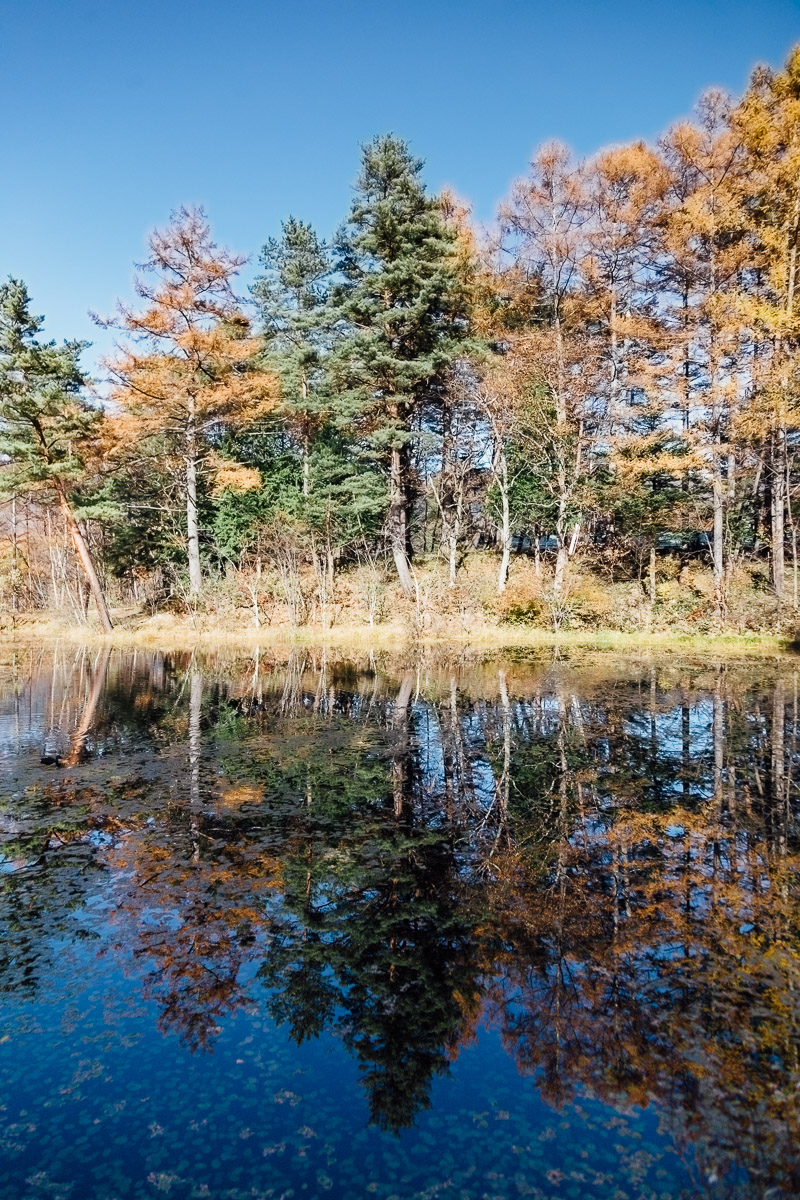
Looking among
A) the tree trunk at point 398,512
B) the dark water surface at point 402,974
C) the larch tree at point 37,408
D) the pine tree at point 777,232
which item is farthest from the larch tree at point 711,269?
the larch tree at point 37,408

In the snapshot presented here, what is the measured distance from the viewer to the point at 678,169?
22.3 metres

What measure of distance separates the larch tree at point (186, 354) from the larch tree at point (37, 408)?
4.98 feet

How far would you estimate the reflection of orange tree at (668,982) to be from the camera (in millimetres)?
3107

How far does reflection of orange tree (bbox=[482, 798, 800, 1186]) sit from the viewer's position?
3.11 meters

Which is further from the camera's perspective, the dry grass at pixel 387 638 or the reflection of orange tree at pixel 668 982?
the dry grass at pixel 387 638

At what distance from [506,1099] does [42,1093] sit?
6.98 feet

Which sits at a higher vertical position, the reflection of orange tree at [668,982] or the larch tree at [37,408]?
the larch tree at [37,408]

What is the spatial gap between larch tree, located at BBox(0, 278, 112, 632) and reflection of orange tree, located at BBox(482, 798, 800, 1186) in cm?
2211

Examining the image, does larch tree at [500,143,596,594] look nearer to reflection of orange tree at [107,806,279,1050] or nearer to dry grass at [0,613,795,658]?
dry grass at [0,613,795,658]

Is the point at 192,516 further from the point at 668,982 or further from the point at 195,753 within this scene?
the point at 668,982

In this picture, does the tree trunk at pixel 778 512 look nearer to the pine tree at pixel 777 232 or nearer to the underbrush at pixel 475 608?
the pine tree at pixel 777 232

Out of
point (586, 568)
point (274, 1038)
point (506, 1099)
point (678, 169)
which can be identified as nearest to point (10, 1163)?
point (274, 1038)

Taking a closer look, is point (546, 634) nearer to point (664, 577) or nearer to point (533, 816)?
point (664, 577)

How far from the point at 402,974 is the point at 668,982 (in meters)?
1.48
